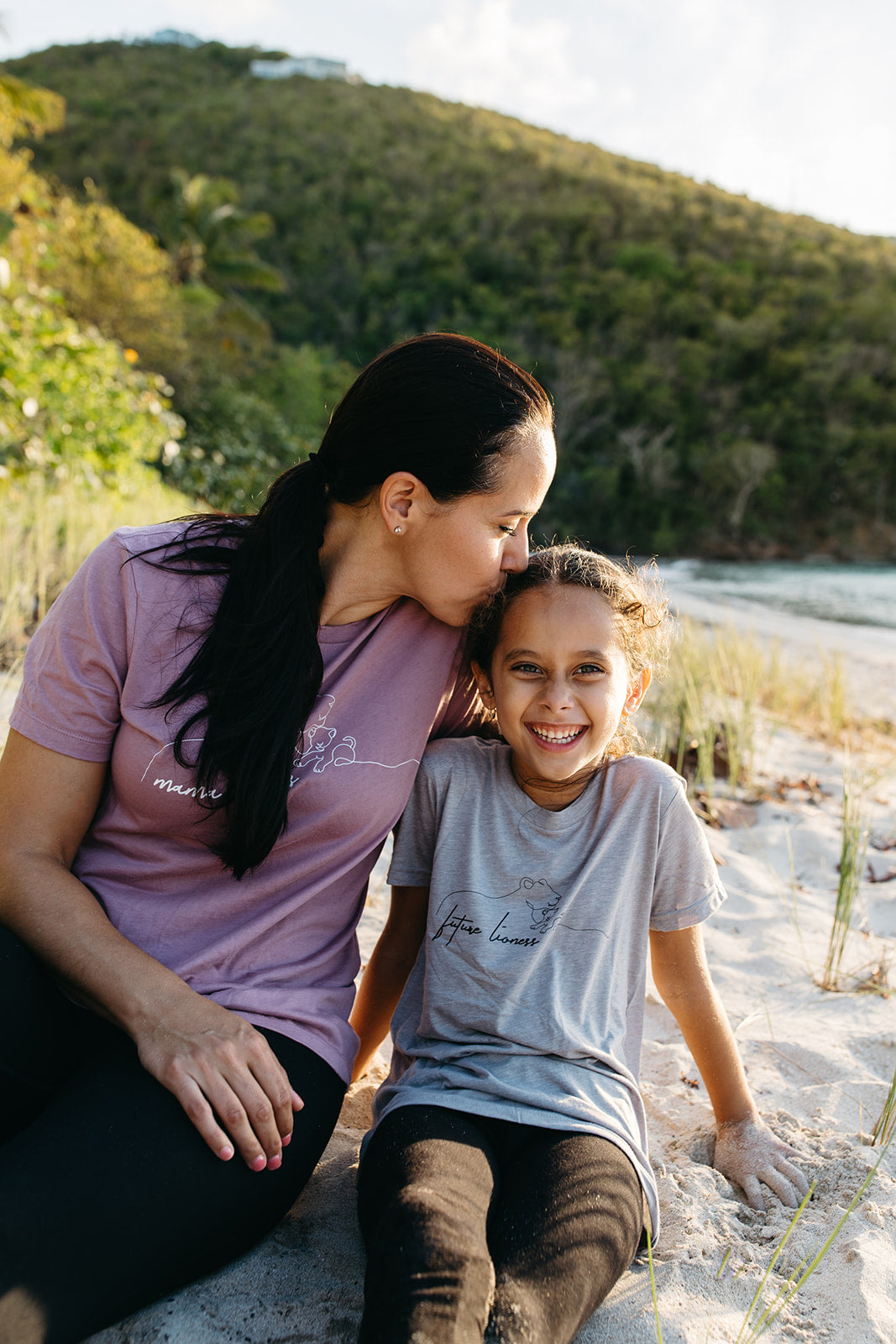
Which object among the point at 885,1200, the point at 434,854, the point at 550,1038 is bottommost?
the point at 885,1200

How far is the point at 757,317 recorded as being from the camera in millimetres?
40969

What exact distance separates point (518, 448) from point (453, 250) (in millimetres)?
45769

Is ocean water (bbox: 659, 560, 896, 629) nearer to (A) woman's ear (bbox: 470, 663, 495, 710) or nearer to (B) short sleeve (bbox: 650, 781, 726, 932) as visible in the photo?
(A) woman's ear (bbox: 470, 663, 495, 710)

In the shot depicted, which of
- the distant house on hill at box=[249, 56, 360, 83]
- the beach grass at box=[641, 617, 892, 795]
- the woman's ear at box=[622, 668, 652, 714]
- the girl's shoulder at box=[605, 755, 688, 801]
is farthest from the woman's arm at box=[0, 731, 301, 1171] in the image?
the distant house on hill at box=[249, 56, 360, 83]

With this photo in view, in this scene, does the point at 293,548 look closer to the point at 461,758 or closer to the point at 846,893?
the point at 461,758

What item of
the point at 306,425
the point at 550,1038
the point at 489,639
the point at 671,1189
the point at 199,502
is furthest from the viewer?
the point at 306,425

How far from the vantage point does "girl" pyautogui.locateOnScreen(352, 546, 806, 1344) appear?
125cm

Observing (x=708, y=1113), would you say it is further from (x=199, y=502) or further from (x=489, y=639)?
(x=199, y=502)

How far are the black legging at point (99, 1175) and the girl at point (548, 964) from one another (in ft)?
0.60

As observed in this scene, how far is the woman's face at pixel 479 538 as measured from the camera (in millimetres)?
1646

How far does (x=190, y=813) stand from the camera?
149cm

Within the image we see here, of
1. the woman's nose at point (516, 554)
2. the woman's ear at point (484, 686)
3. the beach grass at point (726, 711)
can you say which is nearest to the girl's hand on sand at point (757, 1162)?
the woman's ear at point (484, 686)

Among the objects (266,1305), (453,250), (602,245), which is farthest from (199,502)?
(602,245)

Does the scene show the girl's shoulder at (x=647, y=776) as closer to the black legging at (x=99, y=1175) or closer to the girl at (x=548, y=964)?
the girl at (x=548, y=964)
